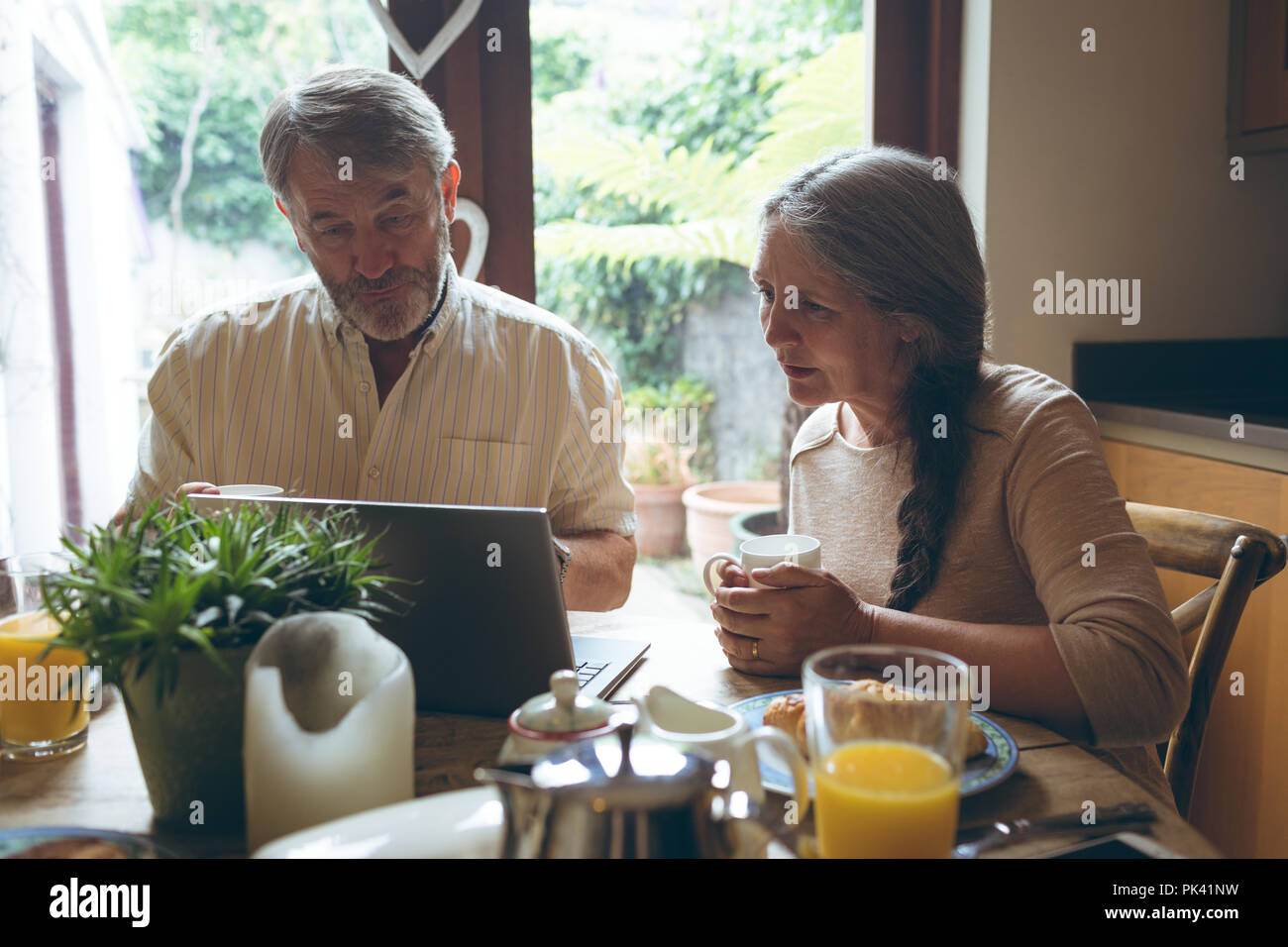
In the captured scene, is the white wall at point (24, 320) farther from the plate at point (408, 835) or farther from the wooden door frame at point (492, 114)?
the plate at point (408, 835)

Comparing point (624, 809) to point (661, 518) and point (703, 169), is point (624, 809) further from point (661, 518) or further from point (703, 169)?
point (661, 518)

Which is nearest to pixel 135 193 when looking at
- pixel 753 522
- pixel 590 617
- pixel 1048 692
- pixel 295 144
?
pixel 295 144

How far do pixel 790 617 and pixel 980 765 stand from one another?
0.30 metres

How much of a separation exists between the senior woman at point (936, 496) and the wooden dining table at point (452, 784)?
0.28 ft

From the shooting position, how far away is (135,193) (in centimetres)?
224

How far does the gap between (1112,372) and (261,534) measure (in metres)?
1.98

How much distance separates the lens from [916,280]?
131cm

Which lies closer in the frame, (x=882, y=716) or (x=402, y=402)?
(x=882, y=716)

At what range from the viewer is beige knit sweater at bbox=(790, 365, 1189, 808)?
40.8 inches

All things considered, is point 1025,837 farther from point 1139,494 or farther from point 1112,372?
point 1112,372

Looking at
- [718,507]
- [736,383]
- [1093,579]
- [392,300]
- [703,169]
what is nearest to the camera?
[1093,579]

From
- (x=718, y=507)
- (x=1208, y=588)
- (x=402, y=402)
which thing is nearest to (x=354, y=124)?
(x=402, y=402)

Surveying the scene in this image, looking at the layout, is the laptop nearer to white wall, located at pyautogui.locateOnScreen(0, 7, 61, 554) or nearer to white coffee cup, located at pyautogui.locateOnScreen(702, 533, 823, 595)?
white coffee cup, located at pyautogui.locateOnScreen(702, 533, 823, 595)
